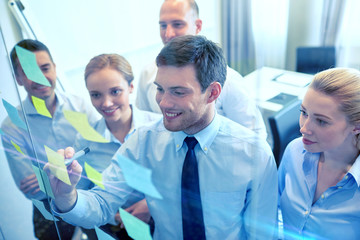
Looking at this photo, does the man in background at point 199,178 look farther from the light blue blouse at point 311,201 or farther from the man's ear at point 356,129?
the man's ear at point 356,129

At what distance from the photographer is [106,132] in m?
0.83

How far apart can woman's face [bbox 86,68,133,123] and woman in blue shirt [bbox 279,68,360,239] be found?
505 millimetres

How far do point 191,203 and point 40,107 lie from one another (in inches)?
18.9

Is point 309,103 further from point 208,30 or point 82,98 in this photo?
point 82,98

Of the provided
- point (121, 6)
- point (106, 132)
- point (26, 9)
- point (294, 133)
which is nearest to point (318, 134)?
point (294, 133)

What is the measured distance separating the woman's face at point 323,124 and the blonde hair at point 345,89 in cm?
1

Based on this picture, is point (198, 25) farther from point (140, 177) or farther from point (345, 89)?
point (140, 177)

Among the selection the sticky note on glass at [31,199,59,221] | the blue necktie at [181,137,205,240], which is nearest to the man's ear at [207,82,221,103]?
the blue necktie at [181,137,205,240]

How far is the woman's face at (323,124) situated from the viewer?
0.63 metres

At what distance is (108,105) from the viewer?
0.82 metres

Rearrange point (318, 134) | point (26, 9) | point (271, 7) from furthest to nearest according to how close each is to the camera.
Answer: point (26, 9) < point (318, 134) < point (271, 7)

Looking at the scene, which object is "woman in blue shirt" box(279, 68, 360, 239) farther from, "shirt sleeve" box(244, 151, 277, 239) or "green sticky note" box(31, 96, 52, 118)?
"green sticky note" box(31, 96, 52, 118)

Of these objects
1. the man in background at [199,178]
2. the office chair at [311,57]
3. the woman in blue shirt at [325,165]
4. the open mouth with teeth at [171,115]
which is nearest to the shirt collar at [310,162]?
the woman in blue shirt at [325,165]

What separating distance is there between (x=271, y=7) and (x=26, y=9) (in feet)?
2.66
